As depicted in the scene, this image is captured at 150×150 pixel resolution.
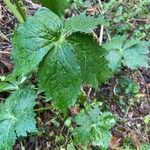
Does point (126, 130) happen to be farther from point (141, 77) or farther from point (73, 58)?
point (73, 58)

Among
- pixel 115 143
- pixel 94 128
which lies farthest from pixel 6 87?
pixel 115 143

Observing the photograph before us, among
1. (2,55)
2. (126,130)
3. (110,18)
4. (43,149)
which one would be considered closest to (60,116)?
(43,149)

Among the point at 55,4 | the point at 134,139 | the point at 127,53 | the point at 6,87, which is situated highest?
the point at 55,4

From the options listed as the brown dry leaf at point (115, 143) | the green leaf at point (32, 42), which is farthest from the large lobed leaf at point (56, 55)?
the brown dry leaf at point (115, 143)

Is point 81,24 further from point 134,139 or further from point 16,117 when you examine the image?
point 134,139

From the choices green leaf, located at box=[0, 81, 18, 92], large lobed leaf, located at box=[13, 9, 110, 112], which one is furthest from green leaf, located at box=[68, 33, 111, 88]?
green leaf, located at box=[0, 81, 18, 92]

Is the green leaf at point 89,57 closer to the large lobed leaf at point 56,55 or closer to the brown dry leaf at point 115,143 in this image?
the large lobed leaf at point 56,55

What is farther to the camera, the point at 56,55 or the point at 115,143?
the point at 115,143
